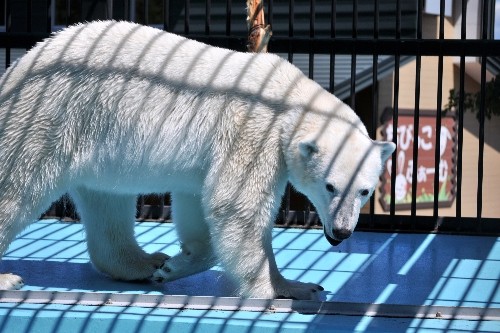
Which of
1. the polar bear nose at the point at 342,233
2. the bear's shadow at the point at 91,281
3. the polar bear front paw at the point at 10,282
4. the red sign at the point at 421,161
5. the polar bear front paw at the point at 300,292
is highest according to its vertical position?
the polar bear nose at the point at 342,233

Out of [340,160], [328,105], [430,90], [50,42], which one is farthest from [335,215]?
[430,90]

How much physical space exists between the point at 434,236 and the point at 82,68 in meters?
2.27

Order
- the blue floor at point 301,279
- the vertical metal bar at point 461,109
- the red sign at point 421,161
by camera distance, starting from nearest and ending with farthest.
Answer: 1. the blue floor at point 301,279
2. the vertical metal bar at point 461,109
3. the red sign at point 421,161

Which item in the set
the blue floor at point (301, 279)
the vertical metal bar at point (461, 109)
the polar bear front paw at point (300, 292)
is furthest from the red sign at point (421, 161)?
the polar bear front paw at point (300, 292)

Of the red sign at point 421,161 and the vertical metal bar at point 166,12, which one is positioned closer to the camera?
the vertical metal bar at point 166,12

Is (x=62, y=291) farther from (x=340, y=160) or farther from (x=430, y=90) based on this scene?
(x=430, y=90)

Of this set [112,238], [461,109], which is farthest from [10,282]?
[461,109]

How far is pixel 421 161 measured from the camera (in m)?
10.7

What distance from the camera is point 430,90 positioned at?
10.5 metres

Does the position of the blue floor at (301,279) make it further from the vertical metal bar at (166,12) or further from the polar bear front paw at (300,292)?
the vertical metal bar at (166,12)

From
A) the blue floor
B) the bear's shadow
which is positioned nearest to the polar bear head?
the blue floor

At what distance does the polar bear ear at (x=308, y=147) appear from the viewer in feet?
9.81

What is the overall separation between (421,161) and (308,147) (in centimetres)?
789

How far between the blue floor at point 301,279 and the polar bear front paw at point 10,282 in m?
0.04
